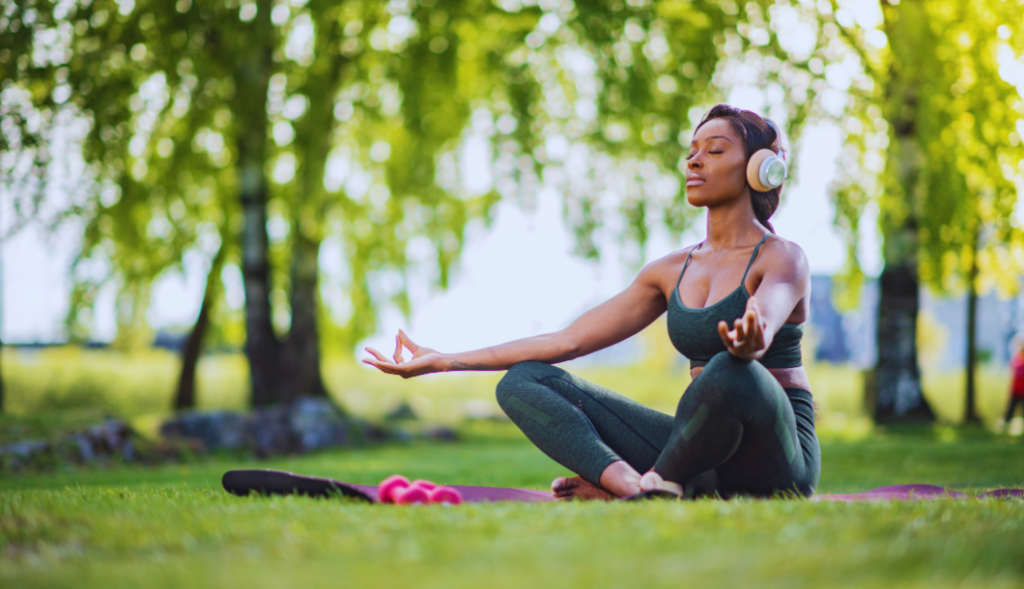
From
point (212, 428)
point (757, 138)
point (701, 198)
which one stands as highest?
point (757, 138)

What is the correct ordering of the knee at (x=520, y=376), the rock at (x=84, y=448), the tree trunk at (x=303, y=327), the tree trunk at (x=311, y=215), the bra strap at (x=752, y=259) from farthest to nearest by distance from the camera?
the tree trunk at (x=303, y=327) → the tree trunk at (x=311, y=215) → the rock at (x=84, y=448) → the knee at (x=520, y=376) → the bra strap at (x=752, y=259)

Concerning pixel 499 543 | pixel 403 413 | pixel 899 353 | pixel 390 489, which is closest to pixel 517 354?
pixel 390 489

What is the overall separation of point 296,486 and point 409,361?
25.9 inches

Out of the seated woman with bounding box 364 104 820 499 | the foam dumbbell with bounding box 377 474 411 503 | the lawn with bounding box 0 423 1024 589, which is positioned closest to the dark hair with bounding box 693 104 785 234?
the seated woman with bounding box 364 104 820 499

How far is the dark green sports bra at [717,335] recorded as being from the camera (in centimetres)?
292

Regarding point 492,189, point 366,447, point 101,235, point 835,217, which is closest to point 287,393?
point 366,447

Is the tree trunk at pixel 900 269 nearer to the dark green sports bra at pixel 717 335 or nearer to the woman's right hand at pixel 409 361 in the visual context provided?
the dark green sports bra at pixel 717 335

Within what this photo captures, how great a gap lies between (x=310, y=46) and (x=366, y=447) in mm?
5254

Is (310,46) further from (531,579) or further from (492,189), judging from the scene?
(531,579)

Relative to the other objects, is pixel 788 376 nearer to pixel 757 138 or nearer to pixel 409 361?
pixel 757 138

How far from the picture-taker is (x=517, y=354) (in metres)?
3.24

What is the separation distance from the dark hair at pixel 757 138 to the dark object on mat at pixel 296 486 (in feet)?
4.66

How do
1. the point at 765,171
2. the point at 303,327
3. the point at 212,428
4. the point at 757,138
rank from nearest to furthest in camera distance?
the point at 765,171 < the point at 757,138 < the point at 212,428 < the point at 303,327

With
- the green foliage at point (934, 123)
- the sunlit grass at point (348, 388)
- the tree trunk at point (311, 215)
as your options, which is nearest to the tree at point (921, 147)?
the green foliage at point (934, 123)
